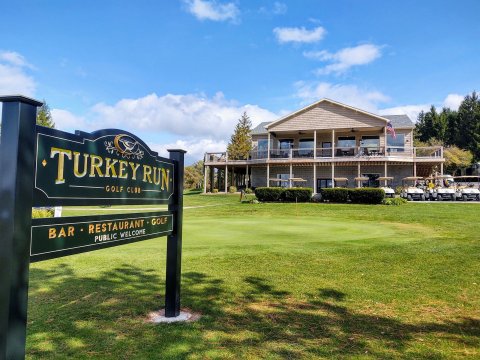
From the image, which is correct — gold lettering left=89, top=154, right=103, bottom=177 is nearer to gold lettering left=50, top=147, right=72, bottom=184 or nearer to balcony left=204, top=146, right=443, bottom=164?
gold lettering left=50, top=147, right=72, bottom=184


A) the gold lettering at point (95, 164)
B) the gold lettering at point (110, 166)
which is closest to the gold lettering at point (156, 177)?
the gold lettering at point (110, 166)

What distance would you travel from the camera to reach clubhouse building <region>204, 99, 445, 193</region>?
1272 inches

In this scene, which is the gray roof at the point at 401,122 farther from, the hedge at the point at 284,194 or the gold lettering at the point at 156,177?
the gold lettering at the point at 156,177

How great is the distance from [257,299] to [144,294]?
1753mm

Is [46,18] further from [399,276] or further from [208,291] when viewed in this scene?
[399,276]

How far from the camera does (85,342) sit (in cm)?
371

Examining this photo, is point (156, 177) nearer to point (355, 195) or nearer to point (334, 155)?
Answer: point (355, 195)

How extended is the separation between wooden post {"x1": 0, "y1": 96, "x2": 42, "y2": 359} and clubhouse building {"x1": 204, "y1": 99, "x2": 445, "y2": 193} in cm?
2902

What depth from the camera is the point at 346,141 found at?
3588 centimetres

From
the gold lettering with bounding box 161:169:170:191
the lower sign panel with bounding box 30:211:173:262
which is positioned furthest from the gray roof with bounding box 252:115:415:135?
the lower sign panel with bounding box 30:211:173:262

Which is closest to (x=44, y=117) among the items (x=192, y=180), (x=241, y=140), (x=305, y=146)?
(x=192, y=180)

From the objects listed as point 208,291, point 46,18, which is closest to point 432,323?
point 208,291

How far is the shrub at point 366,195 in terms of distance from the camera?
2469cm

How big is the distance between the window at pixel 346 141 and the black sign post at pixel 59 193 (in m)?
33.2
